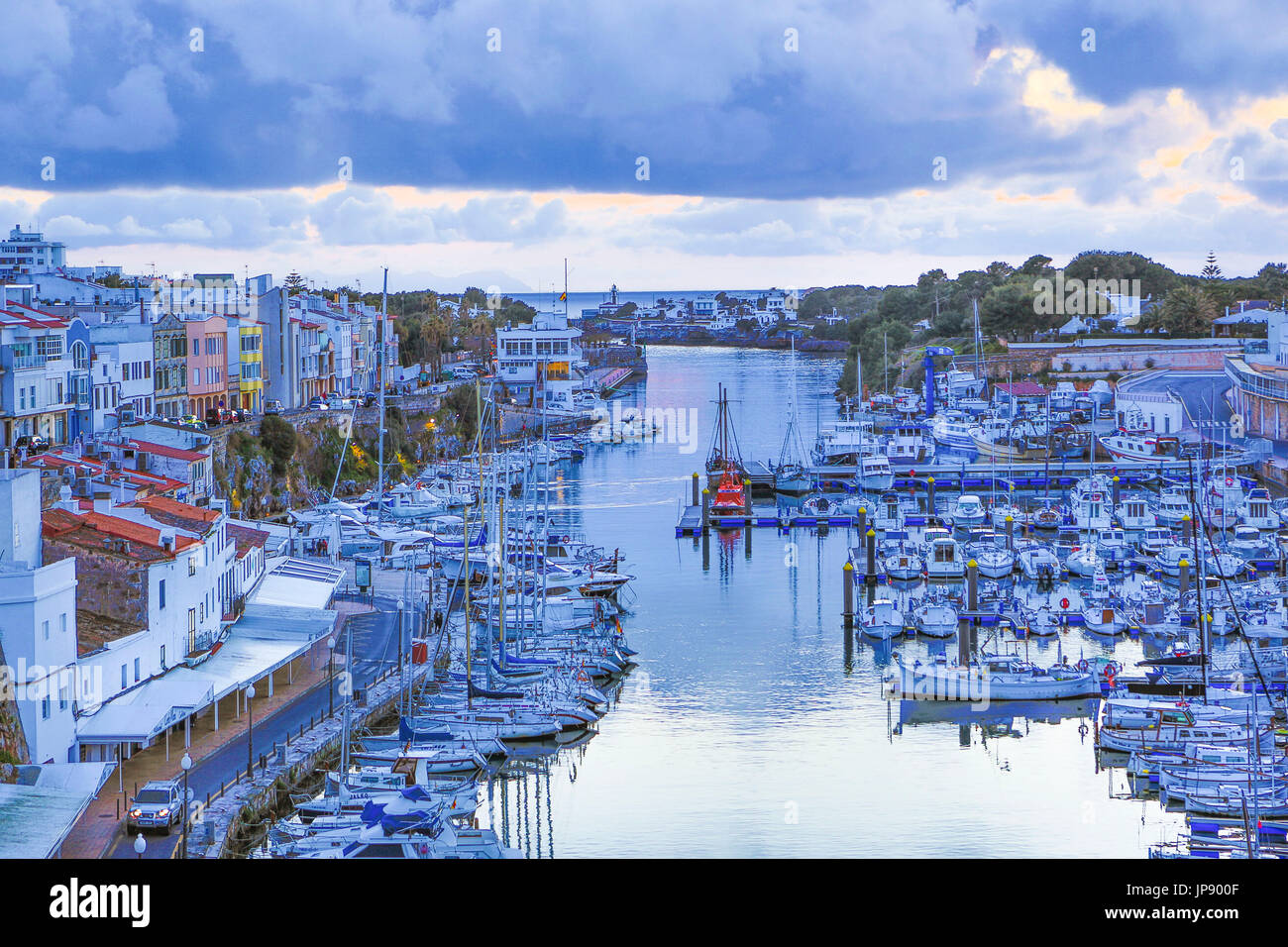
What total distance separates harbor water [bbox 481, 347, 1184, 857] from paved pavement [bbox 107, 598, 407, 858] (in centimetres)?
185

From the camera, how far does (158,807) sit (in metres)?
10.7

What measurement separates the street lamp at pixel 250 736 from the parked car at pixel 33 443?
10759 millimetres

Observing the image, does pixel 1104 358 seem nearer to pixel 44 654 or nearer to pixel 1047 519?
pixel 1047 519

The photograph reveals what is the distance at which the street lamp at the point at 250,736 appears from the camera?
1221 cm

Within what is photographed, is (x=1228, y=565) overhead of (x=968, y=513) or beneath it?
beneath

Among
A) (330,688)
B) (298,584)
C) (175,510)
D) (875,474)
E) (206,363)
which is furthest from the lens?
A: (875,474)

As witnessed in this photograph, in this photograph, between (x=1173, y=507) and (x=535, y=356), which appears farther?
(x=535, y=356)

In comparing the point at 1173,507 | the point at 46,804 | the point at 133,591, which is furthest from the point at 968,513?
the point at 46,804

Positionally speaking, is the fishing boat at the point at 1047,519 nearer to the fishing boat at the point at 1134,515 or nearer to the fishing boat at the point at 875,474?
the fishing boat at the point at 1134,515

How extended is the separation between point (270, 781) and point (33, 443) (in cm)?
1410

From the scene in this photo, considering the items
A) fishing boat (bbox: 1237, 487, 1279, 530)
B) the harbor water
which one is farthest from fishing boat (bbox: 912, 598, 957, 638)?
fishing boat (bbox: 1237, 487, 1279, 530)

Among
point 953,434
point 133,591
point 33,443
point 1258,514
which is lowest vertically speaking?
point 1258,514

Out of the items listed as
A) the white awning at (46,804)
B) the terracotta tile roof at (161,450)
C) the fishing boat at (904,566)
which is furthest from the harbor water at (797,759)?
the terracotta tile roof at (161,450)

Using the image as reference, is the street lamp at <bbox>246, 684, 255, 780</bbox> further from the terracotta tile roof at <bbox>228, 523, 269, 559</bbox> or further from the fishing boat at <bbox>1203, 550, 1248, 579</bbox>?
the fishing boat at <bbox>1203, 550, 1248, 579</bbox>
